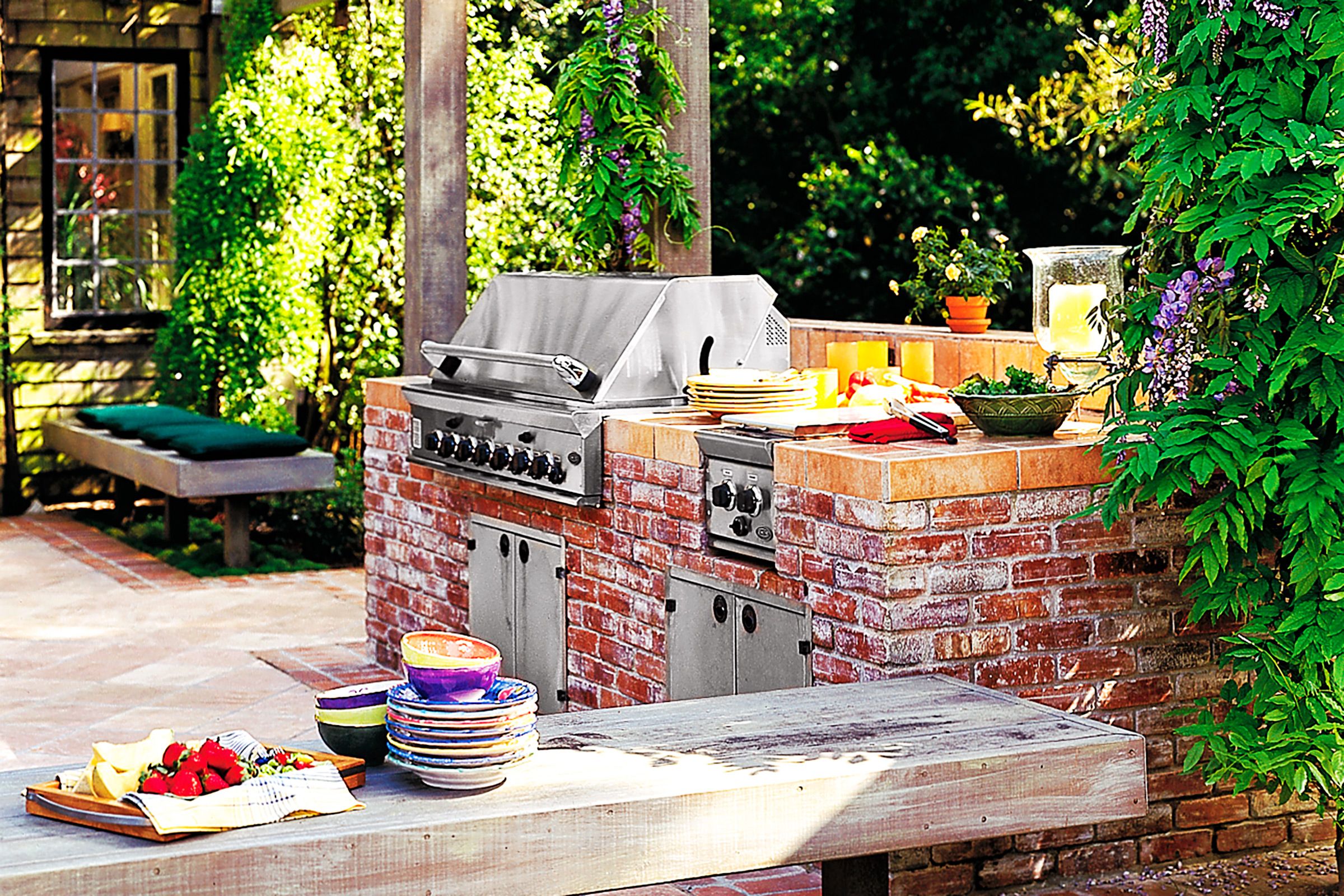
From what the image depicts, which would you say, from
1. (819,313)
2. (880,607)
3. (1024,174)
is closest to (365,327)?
(819,313)

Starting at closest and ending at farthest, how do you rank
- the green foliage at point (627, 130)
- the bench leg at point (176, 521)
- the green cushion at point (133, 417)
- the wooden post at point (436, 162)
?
the green foliage at point (627, 130) → the wooden post at point (436, 162) → the bench leg at point (176, 521) → the green cushion at point (133, 417)

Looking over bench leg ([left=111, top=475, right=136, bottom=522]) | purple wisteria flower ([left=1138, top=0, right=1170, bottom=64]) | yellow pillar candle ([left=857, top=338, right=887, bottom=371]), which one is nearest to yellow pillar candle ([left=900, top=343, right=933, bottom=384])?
yellow pillar candle ([left=857, top=338, right=887, bottom=371])

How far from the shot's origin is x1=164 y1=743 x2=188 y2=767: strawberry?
9.02 ft

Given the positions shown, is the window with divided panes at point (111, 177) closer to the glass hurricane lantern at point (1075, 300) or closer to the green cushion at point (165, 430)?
the green cushion at point (165, 430)

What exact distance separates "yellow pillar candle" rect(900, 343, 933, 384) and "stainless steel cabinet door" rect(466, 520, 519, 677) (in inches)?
50.9

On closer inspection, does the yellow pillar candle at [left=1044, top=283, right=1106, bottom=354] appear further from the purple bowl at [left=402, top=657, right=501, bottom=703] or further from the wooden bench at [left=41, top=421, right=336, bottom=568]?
the wooden bench at [left=41, top=421, right=336, bottom=568]

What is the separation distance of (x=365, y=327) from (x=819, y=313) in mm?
3843

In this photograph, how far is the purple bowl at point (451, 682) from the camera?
9.44ft

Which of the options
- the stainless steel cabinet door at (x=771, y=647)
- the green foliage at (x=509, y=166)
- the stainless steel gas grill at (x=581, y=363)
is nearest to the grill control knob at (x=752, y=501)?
the stainless steel cabinet door at (x=771, y=647)

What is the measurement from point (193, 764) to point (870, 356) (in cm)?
299

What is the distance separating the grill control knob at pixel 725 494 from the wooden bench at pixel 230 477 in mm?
4752

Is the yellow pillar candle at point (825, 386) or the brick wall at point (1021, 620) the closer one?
the brick wall at point (1021, 620)

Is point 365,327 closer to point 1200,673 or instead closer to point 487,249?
point 487,249

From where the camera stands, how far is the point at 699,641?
457cm
